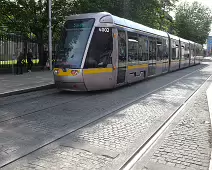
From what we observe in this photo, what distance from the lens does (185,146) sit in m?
4.98

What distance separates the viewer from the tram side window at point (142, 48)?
1384 cm

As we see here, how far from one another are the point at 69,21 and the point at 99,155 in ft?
25.2

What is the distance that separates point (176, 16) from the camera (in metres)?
59.1

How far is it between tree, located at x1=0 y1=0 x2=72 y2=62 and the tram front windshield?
8677mm

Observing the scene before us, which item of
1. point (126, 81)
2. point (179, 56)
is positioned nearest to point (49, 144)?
point (126, 81)

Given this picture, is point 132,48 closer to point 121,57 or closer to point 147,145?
point 121,57

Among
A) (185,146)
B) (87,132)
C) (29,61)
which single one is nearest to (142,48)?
(29,61)

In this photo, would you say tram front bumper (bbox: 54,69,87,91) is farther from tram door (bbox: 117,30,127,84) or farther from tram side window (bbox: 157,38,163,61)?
tram side window (bbox: 157,38,163,61)

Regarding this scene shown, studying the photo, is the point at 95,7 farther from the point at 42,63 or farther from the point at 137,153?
the point at 137,153

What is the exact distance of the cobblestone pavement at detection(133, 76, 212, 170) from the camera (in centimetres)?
417

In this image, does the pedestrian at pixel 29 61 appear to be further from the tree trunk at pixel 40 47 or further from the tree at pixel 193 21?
the tree at pixel 193 21

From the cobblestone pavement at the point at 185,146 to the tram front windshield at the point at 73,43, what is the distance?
184 inches

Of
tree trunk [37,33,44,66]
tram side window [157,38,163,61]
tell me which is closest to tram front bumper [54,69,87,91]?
tram side window [157,38,163,61]

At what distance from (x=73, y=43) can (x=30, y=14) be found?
9814 mm
